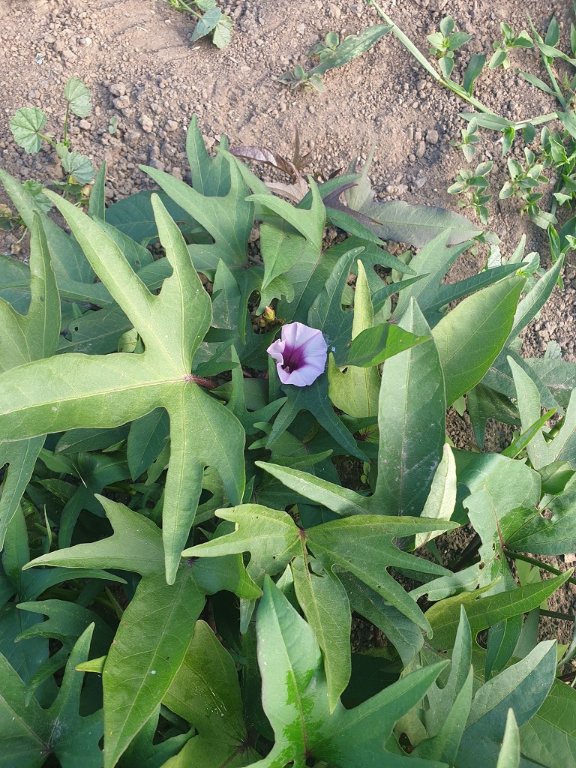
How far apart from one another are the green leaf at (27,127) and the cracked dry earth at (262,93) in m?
0.05

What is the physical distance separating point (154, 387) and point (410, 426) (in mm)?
421

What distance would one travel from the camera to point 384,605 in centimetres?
112

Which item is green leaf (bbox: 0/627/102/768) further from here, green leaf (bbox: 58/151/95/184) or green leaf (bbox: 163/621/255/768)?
green leaf (bbox: 58/151/95/184)

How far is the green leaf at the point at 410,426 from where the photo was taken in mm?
1105

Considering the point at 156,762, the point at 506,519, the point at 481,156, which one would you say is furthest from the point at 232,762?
the point at 481,156

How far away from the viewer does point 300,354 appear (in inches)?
50.2

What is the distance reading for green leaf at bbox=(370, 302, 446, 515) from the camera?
43.5 inches

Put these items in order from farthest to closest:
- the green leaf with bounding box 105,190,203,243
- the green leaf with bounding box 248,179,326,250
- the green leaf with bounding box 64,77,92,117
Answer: the green leaf with bounding box 64,77,92,117 → the green leaf with bounding box 105,190,203,243 → the green leaf with bounding box 248,179,326,250

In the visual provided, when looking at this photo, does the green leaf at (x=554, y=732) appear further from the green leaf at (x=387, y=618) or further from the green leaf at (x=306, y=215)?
the green leaf at (x=306, y=215)

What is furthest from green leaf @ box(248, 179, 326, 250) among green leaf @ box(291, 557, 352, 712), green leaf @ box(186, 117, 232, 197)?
green leaf @ box(291, 557, 352, 712)

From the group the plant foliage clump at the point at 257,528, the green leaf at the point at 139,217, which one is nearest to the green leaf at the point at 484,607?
the plant foliage clump at the point at 257,528

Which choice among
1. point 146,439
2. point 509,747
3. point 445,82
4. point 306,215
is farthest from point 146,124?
point 509,747

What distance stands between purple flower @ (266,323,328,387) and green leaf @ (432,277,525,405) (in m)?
0.21

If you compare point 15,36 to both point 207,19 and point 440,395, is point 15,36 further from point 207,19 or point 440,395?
point 440,395
